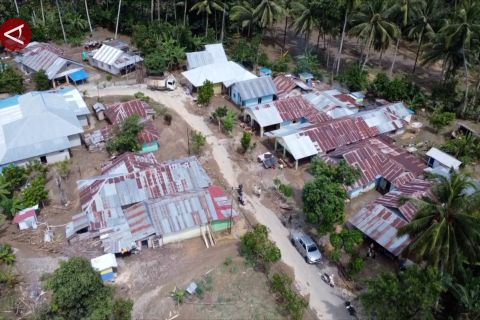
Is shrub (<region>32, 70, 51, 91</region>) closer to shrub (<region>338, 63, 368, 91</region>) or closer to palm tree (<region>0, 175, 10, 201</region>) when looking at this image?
palm tree (<region>0, 175, 10, 201</region>)

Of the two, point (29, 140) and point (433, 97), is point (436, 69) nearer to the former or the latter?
point (433, 97)

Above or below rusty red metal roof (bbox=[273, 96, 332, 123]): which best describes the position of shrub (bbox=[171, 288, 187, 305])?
below

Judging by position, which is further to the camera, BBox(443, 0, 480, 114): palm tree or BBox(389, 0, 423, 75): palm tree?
BBox(389, 0, 423, 75): palm tree

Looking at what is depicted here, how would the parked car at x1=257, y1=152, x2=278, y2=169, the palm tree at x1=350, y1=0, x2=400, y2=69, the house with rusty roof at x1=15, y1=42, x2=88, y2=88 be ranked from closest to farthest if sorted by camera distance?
the parked car at x1=257, y1=152, x2=278, y2=169 < the palm tree at x1=350, y1=0, x2=400, y2=69 < the house with rusty roof at x1=15, y1=42, x2=88, y2=88

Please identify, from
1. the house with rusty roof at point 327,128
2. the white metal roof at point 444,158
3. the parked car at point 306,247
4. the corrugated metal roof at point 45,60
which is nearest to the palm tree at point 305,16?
the house with rusty roof at point 327,128

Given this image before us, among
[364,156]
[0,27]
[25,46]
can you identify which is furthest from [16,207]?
[0,27]

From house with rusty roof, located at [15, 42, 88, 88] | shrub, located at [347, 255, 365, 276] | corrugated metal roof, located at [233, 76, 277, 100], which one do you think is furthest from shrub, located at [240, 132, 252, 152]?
house with rusty roof, located at [15, 42, 88, 88]
